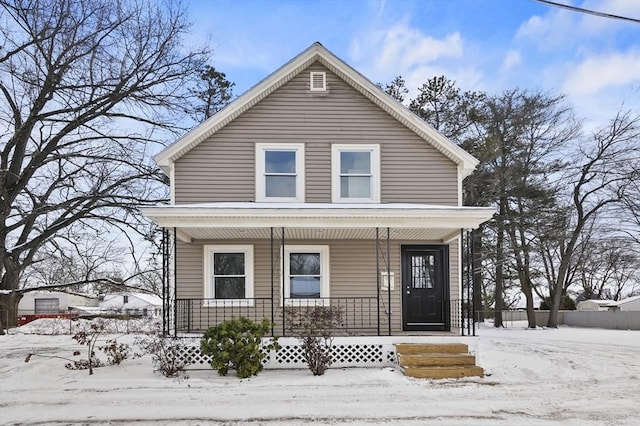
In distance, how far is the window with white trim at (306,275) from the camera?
41.9 feet

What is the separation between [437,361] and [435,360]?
0.04 meters

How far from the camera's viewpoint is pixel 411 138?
43.8ft

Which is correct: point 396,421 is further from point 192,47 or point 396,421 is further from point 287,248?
point 192,47

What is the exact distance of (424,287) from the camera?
13109mm

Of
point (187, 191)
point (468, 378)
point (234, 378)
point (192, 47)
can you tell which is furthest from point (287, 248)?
point (192, 47)

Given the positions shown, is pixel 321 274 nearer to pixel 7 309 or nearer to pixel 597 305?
pixel 7 309

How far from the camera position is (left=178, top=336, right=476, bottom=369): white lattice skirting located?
11.2 m

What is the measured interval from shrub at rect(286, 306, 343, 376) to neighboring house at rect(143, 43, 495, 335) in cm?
137

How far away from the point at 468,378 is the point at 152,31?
13963mm

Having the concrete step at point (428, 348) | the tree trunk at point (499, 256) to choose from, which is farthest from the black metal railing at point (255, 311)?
the tree trunk at point (499, 256)

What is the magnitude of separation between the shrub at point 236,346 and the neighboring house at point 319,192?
6.77 feet

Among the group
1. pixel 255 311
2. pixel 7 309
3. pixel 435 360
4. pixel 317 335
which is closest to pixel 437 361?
pixel 435 360

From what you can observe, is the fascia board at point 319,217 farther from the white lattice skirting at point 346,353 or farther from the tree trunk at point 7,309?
the tree trunk at point 7,309

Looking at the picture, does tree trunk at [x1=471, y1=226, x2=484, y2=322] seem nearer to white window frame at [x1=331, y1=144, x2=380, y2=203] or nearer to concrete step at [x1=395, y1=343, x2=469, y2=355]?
white window frame at [x1=331, y1=144, x2=380, y2=203]
